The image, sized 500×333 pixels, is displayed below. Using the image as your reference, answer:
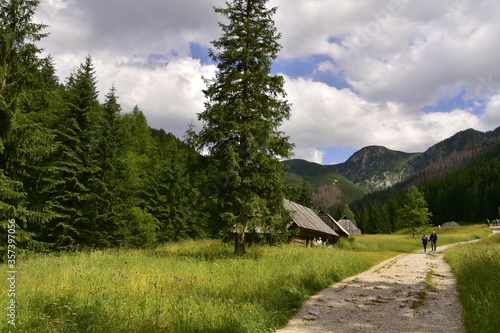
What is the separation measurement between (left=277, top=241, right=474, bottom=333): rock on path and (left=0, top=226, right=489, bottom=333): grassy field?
52 cm

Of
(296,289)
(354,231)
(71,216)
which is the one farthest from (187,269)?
(354,231)

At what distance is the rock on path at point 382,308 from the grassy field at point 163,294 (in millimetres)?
515

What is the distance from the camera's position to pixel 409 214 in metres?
54.3

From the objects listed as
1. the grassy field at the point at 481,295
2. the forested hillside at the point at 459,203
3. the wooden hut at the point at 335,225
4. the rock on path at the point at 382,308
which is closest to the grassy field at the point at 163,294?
the rock on path at the point at 382,308

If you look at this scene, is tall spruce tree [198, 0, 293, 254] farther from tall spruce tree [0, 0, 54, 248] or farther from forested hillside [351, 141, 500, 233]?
forested hillside [351, 141, 500, 233]

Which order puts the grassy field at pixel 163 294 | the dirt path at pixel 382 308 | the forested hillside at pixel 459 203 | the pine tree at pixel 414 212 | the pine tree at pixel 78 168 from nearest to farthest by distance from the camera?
the grassy field at pixel 163 294 → the dirt path at pixel 382 308 → the pine tree at pixel 78 168 → the pine tree at pixel 414 212 → the forested hillside at pixel 459 203

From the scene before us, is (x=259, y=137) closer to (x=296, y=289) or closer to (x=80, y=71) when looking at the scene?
(x=296, y=289)

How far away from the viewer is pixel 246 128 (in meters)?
15.2

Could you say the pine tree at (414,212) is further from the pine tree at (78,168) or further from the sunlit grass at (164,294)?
the pine tree at (78,168)

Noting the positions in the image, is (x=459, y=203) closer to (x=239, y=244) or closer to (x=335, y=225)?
(x=335, y=225)

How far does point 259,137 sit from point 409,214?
48.7 metres

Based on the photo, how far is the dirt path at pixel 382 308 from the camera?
6.16 metres

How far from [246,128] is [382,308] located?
9976 millimetres

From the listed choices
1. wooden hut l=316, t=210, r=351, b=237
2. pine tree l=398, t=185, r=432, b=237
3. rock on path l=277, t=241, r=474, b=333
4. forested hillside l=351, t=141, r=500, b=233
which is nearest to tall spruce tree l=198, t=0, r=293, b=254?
rock on path l=277, t=241, r=474, b=333
